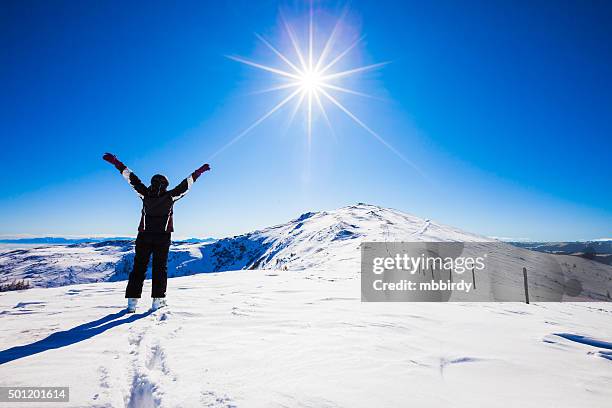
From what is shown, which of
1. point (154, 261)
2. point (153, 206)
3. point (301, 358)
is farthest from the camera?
point (153, 206)

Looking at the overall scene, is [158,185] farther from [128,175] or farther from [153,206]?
[128,175]

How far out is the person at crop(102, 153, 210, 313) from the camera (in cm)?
511

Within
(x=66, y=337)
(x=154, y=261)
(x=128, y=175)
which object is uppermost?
(x=128, y=175)

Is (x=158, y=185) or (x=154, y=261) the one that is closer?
(x=154, y=261)

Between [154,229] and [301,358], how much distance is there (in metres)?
3.95

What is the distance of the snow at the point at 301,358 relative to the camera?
2.04m

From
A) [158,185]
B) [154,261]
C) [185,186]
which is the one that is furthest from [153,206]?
[154,261]

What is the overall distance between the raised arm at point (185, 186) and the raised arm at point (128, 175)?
0.52m

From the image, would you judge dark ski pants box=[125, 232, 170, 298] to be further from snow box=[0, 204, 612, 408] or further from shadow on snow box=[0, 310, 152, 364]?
shadow on snow box=[0, 310, 152, 364]

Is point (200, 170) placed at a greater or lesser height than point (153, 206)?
greater

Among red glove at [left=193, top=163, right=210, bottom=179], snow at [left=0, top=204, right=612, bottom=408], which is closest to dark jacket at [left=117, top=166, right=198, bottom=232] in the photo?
red glove at [left=193, top=163, right=210, bottom=179]

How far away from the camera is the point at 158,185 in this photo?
5.54 metres

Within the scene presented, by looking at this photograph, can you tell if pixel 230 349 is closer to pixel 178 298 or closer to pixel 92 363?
pixel 92 363

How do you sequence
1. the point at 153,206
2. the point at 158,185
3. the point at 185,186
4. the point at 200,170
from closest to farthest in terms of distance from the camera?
the point at 153,206 < the point at 158,185 < the point at 185,186 < the point at 200,170
